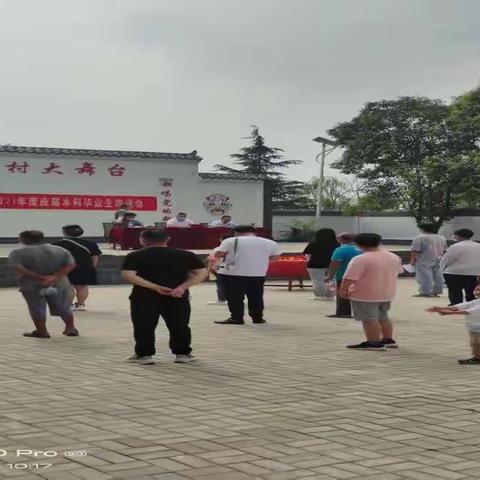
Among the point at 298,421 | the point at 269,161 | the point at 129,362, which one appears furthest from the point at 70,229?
the point at 269,161

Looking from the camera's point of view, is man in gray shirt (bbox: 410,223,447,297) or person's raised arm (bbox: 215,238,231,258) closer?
person's raised arm (bbox: 215,238,231,258)

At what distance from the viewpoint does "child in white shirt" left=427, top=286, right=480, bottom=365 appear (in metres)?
8.80

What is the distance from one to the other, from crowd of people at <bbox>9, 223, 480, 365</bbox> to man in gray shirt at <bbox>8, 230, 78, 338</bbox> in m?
0.01

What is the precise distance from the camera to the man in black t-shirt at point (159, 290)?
28.7ft

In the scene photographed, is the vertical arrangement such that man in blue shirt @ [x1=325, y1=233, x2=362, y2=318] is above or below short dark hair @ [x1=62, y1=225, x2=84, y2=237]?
below

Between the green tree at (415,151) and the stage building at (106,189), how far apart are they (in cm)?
962

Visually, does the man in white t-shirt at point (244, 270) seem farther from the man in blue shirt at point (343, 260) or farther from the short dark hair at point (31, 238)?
the short dark hair at point (31, 238)

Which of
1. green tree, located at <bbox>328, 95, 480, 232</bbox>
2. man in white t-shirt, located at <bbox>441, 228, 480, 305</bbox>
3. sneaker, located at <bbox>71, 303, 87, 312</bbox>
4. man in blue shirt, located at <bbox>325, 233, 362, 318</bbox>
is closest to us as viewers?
man in blue shirt, located at <bbox>325, 233, 362, 318</bbox>

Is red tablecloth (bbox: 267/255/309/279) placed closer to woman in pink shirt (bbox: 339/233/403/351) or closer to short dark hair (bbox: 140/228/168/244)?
woman in pink shirt (bbox: 339/233/403/351)

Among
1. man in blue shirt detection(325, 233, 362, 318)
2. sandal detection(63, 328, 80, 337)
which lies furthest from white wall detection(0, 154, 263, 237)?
sandal detection(63, 328, 80, 337)

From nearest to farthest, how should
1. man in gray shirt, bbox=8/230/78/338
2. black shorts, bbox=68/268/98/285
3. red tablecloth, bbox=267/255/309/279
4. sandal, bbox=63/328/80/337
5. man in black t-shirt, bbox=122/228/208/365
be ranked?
1. man in black t-shirt, bbox=122/228/208/365
2. man in gray shirt, bbox=8/230/78/338
3. sandal, bbox=63/328/80/337
4. black shorts, bbox=68/268/98/285
5. red tablecloth, bbox=267/255/309/279

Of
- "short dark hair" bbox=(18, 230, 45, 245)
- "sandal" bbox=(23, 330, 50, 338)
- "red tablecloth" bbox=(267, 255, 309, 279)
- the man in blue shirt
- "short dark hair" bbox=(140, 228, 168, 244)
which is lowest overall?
"sandal" bbox=(23, 330, 50, 338)

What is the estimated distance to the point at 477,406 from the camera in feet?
22.3

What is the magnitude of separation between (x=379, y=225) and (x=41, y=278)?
39.1 metres
